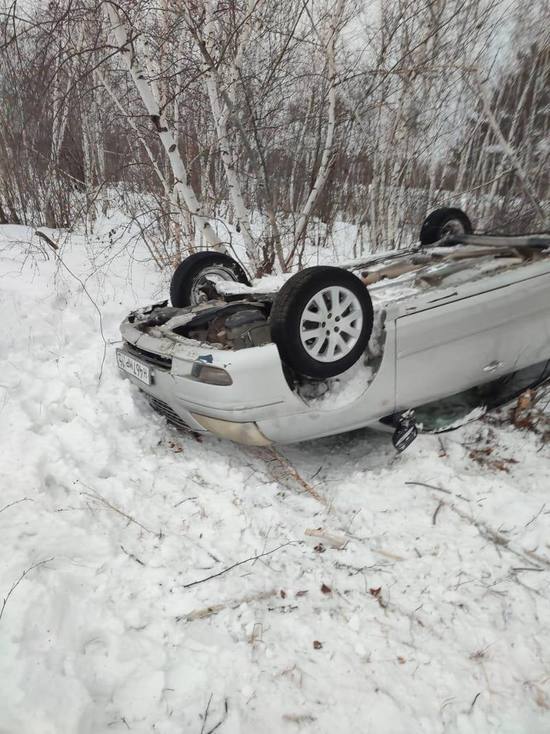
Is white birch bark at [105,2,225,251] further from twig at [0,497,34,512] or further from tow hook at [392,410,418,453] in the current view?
twig at [0,497,34,512]

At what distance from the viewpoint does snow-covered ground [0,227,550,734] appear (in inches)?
61.9

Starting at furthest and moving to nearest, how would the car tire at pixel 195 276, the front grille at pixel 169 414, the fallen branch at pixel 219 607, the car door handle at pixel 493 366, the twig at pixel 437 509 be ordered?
Result: the car tire at pixel 195 276 → the car door handle at pixel 493 366 → the front grille at pixel 169 414 → the twig at pixel 437 509 → the fallen branch at pixel 219 607

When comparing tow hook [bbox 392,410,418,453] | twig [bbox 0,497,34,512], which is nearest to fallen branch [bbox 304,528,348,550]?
tow hook [bbox 392,410,418,453]

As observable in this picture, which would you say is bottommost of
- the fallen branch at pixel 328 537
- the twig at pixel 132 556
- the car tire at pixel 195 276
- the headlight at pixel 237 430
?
the fallen branch at pixel 328 537

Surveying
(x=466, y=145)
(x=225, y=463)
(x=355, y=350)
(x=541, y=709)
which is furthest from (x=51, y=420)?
(x=466, y=145)

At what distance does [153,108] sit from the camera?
4656 millimetres

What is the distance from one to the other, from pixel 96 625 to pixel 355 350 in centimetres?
189

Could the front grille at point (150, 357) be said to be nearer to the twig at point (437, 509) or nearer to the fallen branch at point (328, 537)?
the fallen branch at point (328, 537)

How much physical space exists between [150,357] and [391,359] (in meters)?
1.56

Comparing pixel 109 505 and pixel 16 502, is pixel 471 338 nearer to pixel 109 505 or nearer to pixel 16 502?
pixel 109 505

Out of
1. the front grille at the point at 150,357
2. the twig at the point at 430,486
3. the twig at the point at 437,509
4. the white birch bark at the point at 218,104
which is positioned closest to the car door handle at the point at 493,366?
the twig at the point at 430,486

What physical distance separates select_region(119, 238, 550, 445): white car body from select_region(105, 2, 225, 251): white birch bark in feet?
7.71

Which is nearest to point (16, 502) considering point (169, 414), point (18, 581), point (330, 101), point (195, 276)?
point (18, 581)

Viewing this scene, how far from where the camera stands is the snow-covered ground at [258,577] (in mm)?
1572
